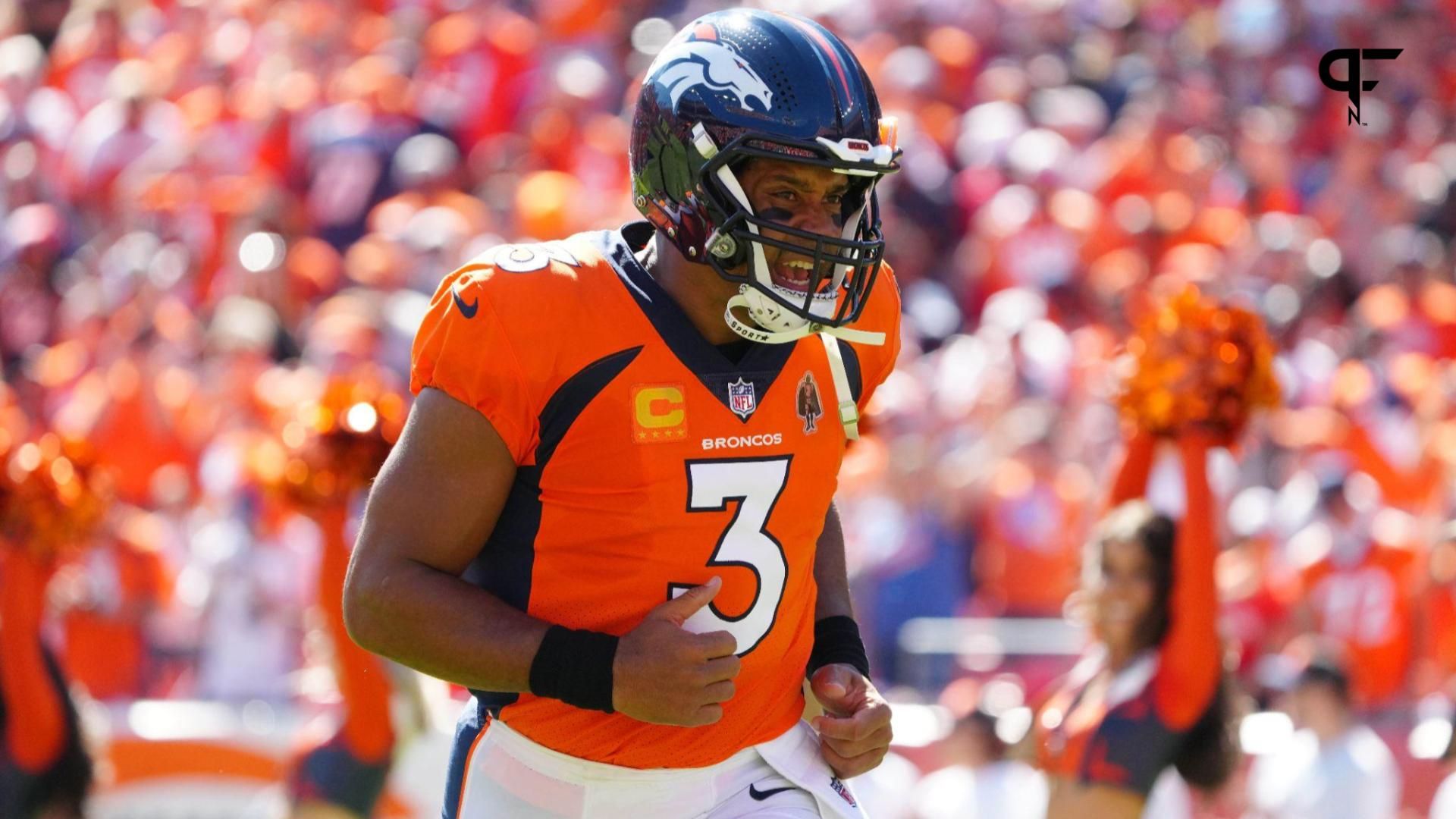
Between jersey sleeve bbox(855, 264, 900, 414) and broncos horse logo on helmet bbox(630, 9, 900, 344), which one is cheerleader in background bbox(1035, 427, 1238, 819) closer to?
jersey sleeve bbox(855, 264, 900, 414)

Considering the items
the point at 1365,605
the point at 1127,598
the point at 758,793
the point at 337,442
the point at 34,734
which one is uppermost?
the point at 758,793

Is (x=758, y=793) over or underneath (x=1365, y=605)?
over

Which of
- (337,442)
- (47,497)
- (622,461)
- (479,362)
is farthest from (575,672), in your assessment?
(47,497)

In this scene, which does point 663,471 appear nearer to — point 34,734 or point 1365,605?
point 34,734

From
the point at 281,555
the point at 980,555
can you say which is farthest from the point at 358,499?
the point at 980,555

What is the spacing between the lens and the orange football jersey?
9.29 feet

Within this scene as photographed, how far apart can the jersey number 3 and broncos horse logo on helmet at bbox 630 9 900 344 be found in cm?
21

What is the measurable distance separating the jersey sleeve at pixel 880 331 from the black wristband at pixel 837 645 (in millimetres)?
372

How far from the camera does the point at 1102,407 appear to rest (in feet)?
26.6

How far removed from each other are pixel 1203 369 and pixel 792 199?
2.31 meters

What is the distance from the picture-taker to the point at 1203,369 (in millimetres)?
4992

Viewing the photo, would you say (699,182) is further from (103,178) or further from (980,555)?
(103,178)

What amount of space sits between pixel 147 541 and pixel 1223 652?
445 centimetres

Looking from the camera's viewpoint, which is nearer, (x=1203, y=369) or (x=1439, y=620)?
(x=1203, y=369)
